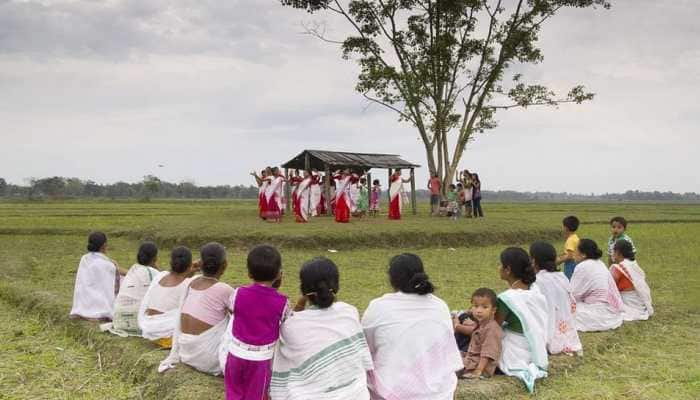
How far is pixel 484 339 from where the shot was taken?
16.1ft

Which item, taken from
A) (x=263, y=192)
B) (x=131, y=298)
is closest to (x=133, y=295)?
(x=131, y=298)

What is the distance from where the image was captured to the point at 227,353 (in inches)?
168

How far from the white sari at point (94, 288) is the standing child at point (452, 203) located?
16.8m

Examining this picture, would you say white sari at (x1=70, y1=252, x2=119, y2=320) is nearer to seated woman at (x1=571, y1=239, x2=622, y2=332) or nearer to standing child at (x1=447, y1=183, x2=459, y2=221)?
seated woman at (x1=571, y1=239, x2=622, y2=332)

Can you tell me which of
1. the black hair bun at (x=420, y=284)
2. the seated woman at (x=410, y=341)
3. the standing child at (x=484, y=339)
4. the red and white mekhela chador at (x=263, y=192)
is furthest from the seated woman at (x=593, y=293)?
the red and white mekhela chador at (x=263, y=192)

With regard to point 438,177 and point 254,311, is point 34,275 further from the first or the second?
point 438,177

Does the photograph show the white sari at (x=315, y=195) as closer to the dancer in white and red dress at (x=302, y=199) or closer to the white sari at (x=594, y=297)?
the dancer in white and red dress at (x=302, y=199)

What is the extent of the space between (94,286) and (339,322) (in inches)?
162

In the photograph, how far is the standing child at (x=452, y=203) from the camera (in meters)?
22.7

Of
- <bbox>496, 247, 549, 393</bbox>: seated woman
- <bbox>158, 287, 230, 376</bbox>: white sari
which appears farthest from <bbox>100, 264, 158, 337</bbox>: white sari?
<bbox>496, 247, 549, 393</bbox>: seated woman

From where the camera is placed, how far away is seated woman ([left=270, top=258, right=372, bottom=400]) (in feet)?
12.9

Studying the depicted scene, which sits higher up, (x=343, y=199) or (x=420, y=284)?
(x=343, y=199)

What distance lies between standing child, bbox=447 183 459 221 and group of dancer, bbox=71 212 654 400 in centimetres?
1589

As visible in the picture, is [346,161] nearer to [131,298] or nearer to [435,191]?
[435,191]
